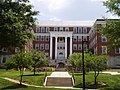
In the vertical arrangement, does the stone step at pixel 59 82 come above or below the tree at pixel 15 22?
below

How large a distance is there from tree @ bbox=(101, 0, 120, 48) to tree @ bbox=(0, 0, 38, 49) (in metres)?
6.92

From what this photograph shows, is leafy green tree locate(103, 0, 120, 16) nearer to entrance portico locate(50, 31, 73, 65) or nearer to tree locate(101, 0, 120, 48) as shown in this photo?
tree locate(101, 0, 120, 48)

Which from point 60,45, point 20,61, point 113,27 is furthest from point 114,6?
point 60,45

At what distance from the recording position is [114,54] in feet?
239

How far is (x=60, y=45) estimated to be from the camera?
95875 mm

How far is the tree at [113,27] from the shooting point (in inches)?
1009

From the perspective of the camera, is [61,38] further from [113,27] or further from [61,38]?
[113,27]

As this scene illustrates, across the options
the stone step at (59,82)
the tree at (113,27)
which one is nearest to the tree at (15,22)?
the tree at (113,27)

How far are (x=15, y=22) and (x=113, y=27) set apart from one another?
28.9 feet

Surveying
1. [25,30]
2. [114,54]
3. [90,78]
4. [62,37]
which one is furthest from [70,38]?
[25,30]

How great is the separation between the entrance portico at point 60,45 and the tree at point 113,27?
63916mm

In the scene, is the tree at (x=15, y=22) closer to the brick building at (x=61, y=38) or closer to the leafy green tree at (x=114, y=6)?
the leafy green tree at (x=114, y=6)

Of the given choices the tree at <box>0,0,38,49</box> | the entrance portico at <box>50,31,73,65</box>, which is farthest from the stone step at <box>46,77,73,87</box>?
the entrance portico at <box>50,31,73,65</box>

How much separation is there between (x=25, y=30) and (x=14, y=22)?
3269 millimetres
